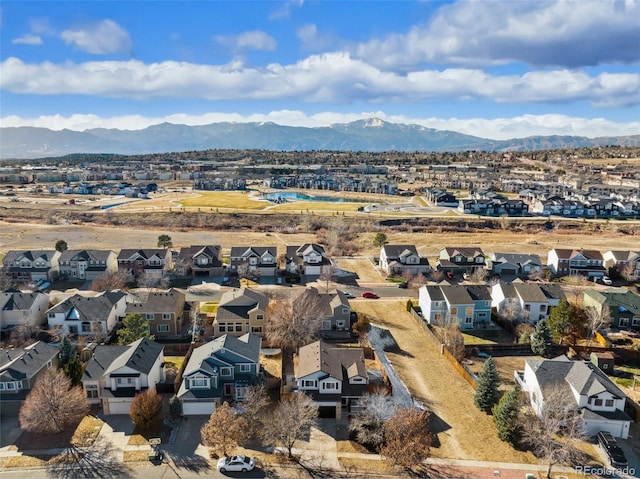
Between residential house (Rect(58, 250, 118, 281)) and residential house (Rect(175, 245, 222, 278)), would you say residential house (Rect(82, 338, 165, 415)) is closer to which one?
residential house (Rect(175, 245, 222, 278))

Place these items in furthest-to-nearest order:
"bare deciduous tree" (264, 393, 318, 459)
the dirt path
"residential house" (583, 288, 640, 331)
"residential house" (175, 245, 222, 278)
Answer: "residential house" (175, 245, 222, 278), "residential house" (583, 288, 640, 331), the dirt path, "bare deciduous tree" (264, 393, 318, 459)

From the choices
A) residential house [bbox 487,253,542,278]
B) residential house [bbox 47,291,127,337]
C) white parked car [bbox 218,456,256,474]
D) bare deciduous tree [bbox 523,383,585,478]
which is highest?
residential house [bbox 487,253,542,278]

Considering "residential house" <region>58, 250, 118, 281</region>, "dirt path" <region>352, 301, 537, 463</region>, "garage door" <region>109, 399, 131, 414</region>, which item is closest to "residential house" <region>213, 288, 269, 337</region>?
"dirt path" <region>352, 301, 537, 463</region>

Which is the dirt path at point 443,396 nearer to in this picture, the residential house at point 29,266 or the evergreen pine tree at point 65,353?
the evergreen pine tree at point 65,353

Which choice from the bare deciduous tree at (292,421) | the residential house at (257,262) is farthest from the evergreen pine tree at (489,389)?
the residential house at (257,262)

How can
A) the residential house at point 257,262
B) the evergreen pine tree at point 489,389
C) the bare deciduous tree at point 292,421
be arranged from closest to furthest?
the bare deciduous tree at point 292,421, the evergreen pine tree at point 489,389, the residential house at point 257,262

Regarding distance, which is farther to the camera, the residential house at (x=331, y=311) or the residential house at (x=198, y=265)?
the residential house at (x=198, y=265)
